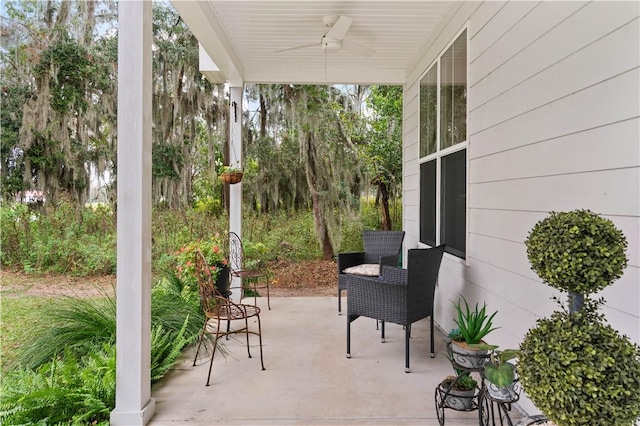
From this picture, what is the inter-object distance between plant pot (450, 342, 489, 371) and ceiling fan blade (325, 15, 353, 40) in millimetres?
2660

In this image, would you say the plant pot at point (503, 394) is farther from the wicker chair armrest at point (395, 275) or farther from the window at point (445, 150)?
the window at point (445, 150)

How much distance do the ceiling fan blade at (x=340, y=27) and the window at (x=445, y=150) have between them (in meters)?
0.93

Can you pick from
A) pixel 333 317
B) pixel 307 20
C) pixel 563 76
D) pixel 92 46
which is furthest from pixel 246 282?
pixel 563 76

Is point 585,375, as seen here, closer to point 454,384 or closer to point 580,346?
point 580,346

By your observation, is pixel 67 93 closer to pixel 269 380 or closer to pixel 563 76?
pixel 269 380

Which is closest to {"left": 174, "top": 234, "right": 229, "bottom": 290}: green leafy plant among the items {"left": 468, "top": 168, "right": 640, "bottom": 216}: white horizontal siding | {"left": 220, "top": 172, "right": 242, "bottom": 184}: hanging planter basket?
{"left": 220, "top": 172, "right": 242, "bottom": 184}: hanging planter basket

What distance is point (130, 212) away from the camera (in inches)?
75.1

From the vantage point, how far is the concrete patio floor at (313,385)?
202 centimetres

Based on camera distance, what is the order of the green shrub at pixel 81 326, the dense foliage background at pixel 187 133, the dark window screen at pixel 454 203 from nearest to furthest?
the green shrub at pixel 81 326 → the dark window screen at pixel 454 203 → the dense foliage background at pixel 187 133

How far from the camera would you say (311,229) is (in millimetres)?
6594

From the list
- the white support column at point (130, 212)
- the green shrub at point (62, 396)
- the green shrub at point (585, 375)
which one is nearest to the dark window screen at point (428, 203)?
the green shrub at point (585, 375)

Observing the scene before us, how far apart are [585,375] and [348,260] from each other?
2.84 meters

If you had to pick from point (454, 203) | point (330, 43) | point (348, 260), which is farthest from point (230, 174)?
point (454, 203)

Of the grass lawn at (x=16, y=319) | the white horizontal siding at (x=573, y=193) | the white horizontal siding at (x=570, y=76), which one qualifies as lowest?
the grass lawn at (x=16, y=319)
